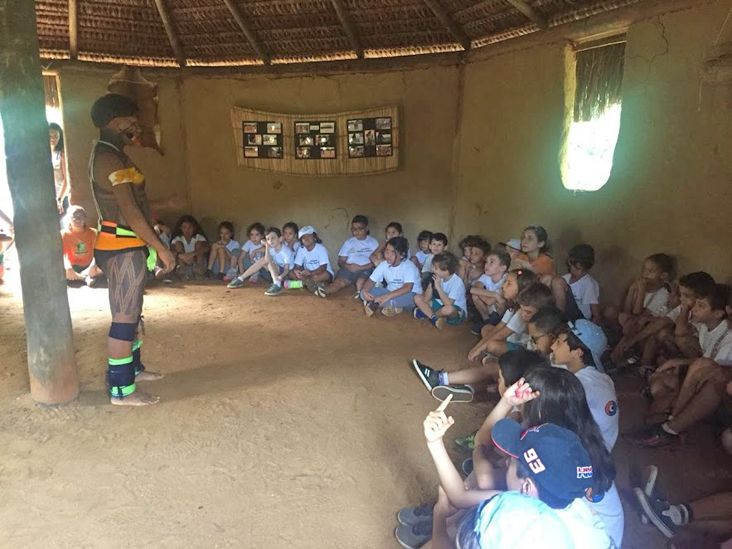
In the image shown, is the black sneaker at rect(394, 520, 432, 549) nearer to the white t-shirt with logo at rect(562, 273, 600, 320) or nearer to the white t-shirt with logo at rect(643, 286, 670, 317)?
the white t-shirt with logo at rect(643, 286, 670, 317)

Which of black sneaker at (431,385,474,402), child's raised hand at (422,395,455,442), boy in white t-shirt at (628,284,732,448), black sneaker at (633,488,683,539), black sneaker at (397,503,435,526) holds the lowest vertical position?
black sneaker at (633,488,683,539)

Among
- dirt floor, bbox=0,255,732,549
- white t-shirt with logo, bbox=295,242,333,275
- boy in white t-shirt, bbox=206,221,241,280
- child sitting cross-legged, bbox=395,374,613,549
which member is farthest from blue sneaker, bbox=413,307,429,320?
child sitting cross-legged, bbox=395,374,613,549

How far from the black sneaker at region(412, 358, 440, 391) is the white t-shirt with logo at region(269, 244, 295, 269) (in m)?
3.06

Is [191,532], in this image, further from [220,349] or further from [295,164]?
[295,164]

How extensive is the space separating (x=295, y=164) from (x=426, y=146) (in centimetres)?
176

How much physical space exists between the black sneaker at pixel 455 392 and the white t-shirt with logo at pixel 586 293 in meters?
1.42

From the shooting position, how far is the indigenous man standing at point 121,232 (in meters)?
3.08

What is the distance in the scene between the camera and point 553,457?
148 cm

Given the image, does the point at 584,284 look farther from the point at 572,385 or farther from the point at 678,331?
the point at 572,385

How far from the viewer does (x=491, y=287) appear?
15.8ft

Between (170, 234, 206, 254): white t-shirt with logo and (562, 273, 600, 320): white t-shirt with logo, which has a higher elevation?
(170, 234, 206, 254): white t-shirt with logo

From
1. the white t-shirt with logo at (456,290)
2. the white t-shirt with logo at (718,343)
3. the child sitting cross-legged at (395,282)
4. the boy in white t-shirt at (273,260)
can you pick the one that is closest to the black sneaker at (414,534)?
the white t-shirt with logo at (718,343)

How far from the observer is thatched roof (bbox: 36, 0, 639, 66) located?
19.8 feet

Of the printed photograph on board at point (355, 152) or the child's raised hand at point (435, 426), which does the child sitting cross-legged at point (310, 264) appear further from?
the child's raised hand at point (435, 426)
